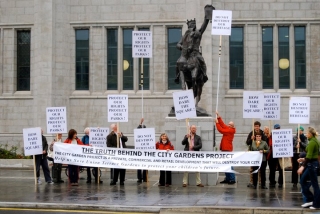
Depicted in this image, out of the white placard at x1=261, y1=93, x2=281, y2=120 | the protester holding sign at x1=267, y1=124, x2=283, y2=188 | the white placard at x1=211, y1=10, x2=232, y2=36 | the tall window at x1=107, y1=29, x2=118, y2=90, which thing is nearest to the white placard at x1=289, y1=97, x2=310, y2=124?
the white placard at x1=261, y1=93, x2=281, y2=120

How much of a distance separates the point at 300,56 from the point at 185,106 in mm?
13716

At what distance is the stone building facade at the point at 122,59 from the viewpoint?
3231cm

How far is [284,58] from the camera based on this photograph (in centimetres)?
3278

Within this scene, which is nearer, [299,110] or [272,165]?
[299,110]

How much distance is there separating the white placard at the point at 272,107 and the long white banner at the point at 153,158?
1914 millimetres

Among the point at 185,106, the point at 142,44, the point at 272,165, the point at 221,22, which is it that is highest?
the point at 221,22

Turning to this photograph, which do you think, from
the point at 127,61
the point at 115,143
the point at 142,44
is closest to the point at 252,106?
the point at 115,143

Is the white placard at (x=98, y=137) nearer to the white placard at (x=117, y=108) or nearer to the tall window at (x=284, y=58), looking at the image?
the white placard at (x=117, y=108)

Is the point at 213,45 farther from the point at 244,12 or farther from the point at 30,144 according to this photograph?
the point at 30,144

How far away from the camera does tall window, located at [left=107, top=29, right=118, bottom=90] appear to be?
33.7 metres

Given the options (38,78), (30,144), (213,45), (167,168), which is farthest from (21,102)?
(167,168)

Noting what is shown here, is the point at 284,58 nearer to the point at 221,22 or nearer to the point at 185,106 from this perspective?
the point at 221,22

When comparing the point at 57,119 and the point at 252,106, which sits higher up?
the point at 252,106

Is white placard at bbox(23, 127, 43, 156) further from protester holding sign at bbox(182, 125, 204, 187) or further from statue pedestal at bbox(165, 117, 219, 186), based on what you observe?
protester holding sign at bbox(182, 125, 204, 187)
